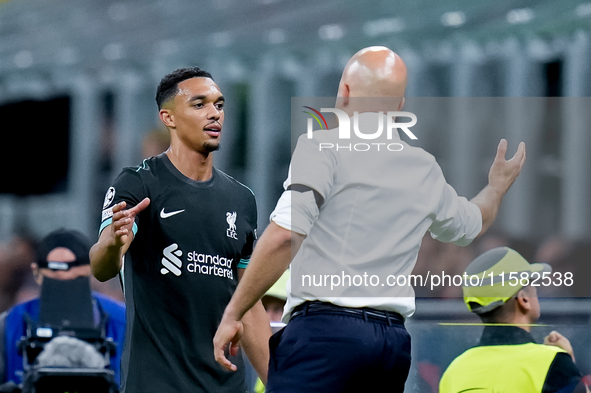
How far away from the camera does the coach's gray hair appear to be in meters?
3.74

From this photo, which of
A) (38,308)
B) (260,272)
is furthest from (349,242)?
(38,308)

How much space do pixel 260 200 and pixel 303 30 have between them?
7.09ft

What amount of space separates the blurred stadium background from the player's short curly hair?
0.95 meters

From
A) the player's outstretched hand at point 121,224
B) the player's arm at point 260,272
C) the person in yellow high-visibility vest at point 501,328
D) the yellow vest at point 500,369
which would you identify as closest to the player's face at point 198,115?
the player's outstretched hand at point 121,224

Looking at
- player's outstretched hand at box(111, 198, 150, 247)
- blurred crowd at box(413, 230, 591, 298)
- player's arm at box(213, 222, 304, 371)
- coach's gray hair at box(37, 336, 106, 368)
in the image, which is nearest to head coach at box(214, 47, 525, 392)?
player's arm at box(213, 222, 304, 371)

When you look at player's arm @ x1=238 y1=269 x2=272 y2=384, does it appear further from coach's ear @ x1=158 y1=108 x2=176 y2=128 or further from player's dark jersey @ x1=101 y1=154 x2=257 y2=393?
coach's ear @ x1=158 y1=108 x2=176 y2=128

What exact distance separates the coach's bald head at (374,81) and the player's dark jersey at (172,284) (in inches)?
31.4

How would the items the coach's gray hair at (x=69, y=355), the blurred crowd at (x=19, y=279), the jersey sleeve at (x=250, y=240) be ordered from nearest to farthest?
the jersey sleeve at (x=250, y=240) → the coach's gray hair at (x=69, y=355) → the blurred crowd at (x=19, y=279)

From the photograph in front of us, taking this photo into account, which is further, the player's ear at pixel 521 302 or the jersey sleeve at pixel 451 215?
the player's ear at pixel 521 302

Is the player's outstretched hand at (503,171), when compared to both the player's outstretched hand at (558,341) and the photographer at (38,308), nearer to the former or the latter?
the player's outstretched hand at (558,341)

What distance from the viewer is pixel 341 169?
222 cm

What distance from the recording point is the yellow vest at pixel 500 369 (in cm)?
282

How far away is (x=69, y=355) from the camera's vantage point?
3.76 m

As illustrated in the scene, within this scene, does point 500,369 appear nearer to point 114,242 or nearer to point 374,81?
point 374,81
